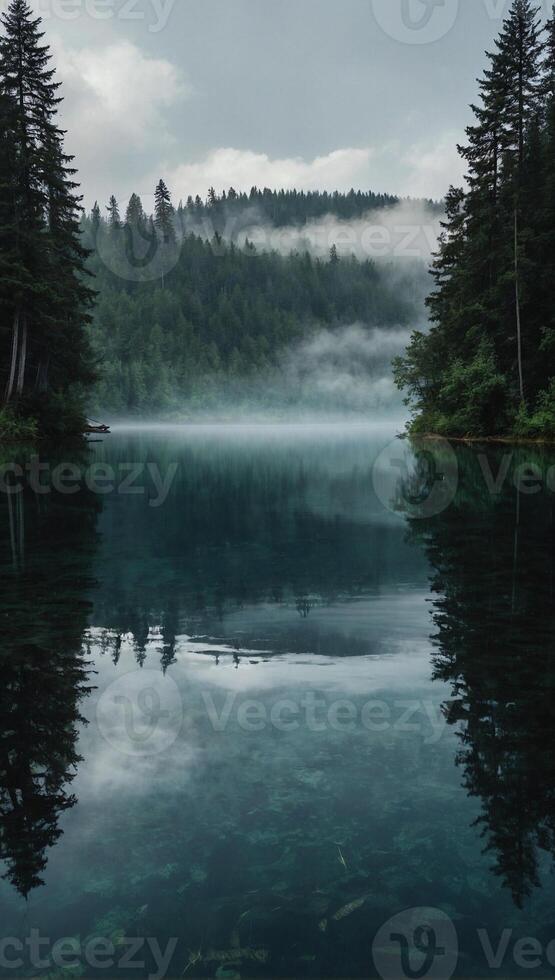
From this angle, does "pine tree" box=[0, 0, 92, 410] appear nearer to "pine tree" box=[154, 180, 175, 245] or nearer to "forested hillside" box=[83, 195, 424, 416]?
"forested hillside" box=[83, 195, 424, 416]

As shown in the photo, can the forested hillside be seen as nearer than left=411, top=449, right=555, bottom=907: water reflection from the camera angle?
No

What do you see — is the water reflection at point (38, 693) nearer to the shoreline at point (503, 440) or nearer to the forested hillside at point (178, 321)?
the shoreline at point (503, 440)

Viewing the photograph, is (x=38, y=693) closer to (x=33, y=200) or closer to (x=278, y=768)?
(x=278, y=768)

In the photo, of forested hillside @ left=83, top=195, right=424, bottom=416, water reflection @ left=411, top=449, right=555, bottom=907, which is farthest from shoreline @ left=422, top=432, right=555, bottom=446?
forested hillside @ left=83, top=195, right=424, bottom=416

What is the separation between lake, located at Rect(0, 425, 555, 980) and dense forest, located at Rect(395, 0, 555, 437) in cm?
3117

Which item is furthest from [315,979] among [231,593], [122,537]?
[122,537]

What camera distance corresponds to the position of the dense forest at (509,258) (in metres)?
38.3

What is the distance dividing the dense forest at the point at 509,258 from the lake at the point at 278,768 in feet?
102

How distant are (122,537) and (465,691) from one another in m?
9.29

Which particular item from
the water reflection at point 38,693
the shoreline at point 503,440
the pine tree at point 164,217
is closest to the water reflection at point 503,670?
the water reflection at point 38,693

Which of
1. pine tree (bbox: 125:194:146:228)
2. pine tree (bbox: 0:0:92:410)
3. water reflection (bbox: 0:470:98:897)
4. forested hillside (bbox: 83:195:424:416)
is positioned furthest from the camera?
pine tree (bbox: 125:194:146:228)

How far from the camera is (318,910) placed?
325cm

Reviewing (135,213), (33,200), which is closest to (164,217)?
(135,213)

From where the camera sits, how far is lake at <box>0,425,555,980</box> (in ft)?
10.3
